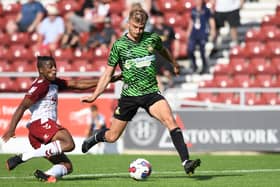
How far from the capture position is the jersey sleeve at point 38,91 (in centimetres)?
1293

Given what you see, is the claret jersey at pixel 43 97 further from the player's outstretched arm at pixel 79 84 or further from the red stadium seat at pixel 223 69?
the red stadium seat at pixel 223 69

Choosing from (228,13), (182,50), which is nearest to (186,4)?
(182,50)

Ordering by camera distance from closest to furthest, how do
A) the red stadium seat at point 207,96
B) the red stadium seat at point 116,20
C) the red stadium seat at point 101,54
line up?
the red stadium seat at point 207,96 → the red stadium seat at point 101,54 → the red stadium seat at point 116,20

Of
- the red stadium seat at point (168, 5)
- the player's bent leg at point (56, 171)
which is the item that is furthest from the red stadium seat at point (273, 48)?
the player's bent leg at point (56, 171)

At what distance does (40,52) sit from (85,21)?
1.50 meters

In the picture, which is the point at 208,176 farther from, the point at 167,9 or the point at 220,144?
the point at 167,9

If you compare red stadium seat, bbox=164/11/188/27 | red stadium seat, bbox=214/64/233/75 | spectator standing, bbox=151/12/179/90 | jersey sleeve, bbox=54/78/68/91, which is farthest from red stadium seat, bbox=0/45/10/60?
jersey sleeve, bbox=54/78/68/91

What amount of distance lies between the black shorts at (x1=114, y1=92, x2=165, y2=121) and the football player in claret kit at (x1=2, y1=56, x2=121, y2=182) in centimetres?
80

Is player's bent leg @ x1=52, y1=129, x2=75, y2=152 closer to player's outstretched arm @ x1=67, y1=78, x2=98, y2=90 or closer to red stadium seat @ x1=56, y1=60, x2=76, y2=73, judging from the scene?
player's outstretched arm @ x1=67, y1=78, x2=98, y2=90

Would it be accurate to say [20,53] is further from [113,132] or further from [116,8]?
[113,132]

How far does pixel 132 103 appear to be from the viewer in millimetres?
13352

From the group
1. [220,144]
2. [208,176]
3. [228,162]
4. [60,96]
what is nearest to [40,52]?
[60,96]

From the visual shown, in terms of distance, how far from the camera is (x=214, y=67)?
2455 centimetres

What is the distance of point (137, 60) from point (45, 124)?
152cm
